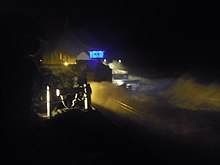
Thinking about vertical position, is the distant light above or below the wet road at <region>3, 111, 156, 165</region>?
above

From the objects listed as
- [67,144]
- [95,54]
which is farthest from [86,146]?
[95,54]

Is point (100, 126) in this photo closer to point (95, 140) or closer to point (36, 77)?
point (95, 140)

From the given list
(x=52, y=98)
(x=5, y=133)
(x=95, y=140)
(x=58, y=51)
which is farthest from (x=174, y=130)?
(x=58, y=51)

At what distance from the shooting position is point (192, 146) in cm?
1159

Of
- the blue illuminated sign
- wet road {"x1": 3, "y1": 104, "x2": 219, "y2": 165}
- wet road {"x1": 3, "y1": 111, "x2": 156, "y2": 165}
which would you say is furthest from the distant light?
wet road {"x1": 3, "y1": 111, "x2": 156, "y2": 165}

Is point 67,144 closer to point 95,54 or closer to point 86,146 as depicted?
point 86,146

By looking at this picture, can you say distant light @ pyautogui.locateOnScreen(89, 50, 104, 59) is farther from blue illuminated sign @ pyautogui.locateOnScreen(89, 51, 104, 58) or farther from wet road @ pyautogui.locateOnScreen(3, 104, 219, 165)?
wet road @ pyautogui.locateOnScreen(3, 104, 219, 165)

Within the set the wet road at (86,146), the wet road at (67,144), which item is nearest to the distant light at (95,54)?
the wet road at (86,146)

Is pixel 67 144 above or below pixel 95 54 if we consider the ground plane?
below

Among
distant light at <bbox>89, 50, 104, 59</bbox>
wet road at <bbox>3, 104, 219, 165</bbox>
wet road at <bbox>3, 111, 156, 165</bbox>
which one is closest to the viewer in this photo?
wet road at <bbox>3, 111, 156, 165</bbox>

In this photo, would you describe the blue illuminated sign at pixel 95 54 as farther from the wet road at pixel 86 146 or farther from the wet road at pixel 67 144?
the wet road at pixel 67 144

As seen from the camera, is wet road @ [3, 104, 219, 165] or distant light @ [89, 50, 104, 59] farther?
distant light @ [89, 50, 104, 59]

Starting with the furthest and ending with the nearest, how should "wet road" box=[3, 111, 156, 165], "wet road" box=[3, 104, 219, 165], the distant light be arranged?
the distant light
"wet road" box=[3, 104, 219, 165]
"wet road" box=[3, 111, 156, 165]
